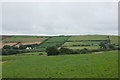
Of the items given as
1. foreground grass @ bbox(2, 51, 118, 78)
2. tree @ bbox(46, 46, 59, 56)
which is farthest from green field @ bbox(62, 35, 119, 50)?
foreground grass @ bbox(2, 51, 118, 78)

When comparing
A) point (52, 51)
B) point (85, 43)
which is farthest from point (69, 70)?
point (85, 43)

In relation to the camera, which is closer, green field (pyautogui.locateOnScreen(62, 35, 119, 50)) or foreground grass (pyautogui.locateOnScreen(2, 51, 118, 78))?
foreground grass (pyautogui.locateOnScreen(2, 51, 118, 78))

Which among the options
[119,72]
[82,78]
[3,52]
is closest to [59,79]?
[82,78]

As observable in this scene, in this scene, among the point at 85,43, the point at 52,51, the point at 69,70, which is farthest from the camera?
the point at 85,43

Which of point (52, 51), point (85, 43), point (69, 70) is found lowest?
point (85, 43)

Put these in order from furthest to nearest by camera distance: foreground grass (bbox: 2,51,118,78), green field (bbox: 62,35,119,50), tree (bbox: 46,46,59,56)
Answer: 1. green field (bbox: 62,35,119,50)
2. tree (bbox: 46,46,59,56)
3. foreground grass (bbox: 2,51,118,78)

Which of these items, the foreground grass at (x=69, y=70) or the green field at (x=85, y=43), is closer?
the foreground grass at (x=69, y=70)

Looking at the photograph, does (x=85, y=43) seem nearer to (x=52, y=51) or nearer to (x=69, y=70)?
(x=52, y=51)

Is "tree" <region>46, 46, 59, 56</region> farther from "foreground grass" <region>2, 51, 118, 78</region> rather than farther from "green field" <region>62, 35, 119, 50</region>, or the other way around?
"foreground grass" <region>2, 51, 118, 78</region>

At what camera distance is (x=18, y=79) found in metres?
20.2

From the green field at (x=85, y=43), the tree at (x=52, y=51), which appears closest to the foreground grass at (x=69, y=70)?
the tree at (x=52, y=51)

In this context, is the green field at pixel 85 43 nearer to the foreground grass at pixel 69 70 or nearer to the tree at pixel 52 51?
the tree at pixel 52 51

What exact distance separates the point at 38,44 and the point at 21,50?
11.0 meters

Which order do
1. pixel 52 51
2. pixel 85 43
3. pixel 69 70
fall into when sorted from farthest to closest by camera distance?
pixel 85 43 → pixel 52 51 → pixel 69 70
